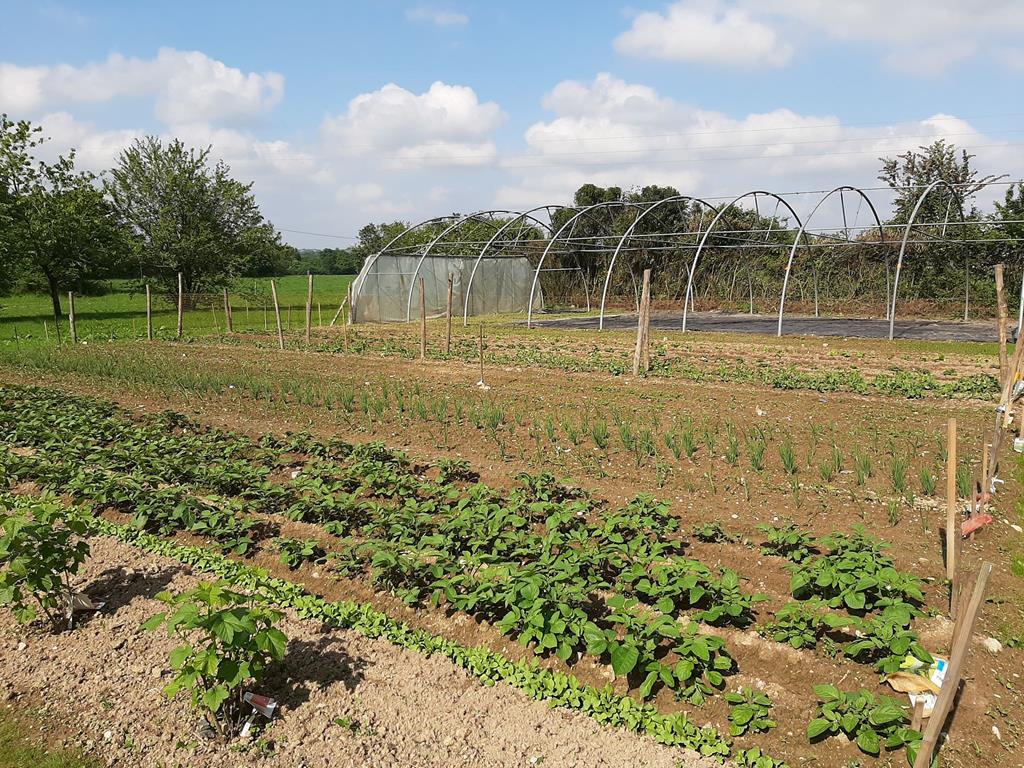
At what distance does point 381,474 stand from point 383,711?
9.57ft

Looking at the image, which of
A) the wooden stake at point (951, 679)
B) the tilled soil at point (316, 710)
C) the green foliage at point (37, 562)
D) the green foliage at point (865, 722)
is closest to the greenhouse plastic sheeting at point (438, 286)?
the green foliage at point (37, 562)

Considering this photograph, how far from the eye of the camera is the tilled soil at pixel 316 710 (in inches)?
122

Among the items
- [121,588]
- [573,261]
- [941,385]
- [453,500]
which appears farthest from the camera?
[573,261]

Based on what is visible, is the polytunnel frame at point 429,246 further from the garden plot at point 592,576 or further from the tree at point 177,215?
the garden plot at point 592,576

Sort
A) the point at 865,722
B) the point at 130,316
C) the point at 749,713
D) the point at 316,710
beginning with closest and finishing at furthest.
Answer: the point at 865,722 < the point at 749,713 < the point at 316,710 < the point at 130,316

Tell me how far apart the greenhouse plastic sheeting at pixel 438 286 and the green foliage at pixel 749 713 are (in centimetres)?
2195

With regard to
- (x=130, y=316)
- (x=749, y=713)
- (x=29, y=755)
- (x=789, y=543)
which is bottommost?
(x=29, y=755)

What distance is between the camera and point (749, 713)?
3.20 metres

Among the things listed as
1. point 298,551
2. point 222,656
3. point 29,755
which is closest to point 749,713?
point 222,656

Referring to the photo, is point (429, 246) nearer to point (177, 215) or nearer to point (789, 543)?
point (177, 215)

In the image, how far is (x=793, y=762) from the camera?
3.02 metres

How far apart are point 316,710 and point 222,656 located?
21.2 inches

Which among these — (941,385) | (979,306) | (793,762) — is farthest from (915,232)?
(793,762)

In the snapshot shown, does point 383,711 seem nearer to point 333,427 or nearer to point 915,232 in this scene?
point 333,427
